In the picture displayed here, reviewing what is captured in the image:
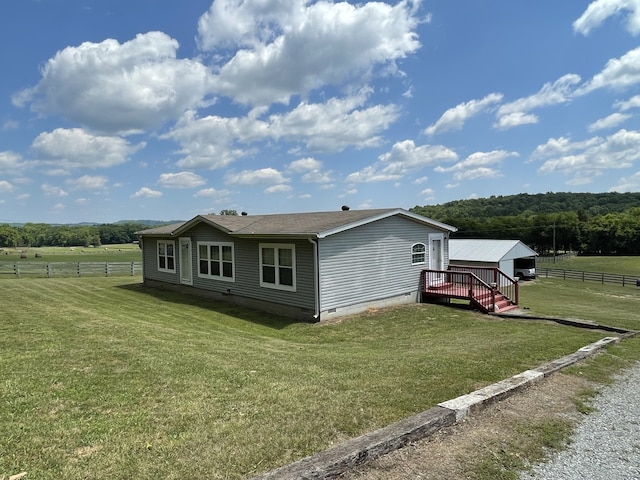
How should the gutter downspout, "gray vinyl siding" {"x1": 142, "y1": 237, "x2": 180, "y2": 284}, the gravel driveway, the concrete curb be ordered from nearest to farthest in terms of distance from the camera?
the concrete curb → the gravel driveway → the gutter downspout → "gray vinyl siding" {"x1": 142, "y1": 237, "x2": 180, "y2": 284}

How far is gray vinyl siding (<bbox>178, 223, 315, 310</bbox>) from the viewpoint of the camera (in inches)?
490

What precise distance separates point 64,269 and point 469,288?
2449 centimetres

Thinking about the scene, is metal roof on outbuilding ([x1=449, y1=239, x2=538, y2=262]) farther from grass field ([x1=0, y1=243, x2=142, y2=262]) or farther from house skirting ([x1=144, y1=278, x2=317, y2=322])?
grass field ([x1=0, y1=243, x2=142, y2=262])

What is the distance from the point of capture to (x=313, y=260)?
479 inches

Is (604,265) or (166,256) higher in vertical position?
(166,256)

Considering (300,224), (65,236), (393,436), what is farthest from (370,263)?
(65,236)

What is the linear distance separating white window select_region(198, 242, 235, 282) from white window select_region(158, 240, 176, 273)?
2408 millimetres

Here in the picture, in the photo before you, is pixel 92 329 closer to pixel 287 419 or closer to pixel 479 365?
pixel 287 419

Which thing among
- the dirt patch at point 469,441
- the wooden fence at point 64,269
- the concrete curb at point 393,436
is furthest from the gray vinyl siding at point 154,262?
the dirt patch at point 469,441

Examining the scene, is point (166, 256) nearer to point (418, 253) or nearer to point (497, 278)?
point (418, 253)

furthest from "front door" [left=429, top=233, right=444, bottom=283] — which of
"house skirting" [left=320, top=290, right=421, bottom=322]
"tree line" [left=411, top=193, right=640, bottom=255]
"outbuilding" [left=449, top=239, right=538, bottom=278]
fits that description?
"tree line" [left=411, top=193, right=640, bottom=255]

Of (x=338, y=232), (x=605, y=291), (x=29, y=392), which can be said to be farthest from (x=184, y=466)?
(x=605, y=291)

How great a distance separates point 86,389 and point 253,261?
9.79 metres

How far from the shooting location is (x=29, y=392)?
4.46 m
